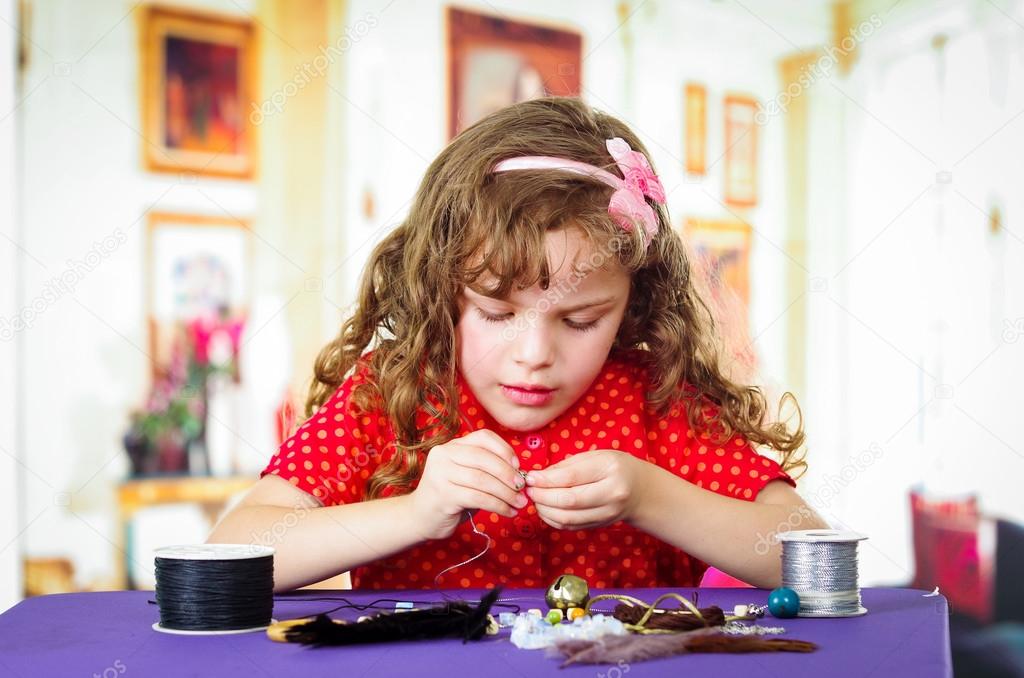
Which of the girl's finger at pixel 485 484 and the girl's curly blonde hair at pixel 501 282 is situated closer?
the girl's finger at pixel 485 484

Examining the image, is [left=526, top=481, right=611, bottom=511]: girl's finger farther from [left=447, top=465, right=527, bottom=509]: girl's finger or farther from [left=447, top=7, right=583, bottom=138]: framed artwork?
[left=447, top=7, right=583, bottom=138]: framed artwork

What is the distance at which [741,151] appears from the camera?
516cm

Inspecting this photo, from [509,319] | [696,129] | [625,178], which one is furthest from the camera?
[696,129]

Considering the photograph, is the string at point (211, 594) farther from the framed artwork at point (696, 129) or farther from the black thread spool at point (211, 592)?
the framed artwork at point (696, 129)

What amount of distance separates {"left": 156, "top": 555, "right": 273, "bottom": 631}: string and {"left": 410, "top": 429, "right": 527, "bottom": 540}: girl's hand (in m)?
0.24

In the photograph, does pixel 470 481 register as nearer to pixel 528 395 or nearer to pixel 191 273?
pixel 528 395

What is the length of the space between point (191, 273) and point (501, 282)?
3005mm

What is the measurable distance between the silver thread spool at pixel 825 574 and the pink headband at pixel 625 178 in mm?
487

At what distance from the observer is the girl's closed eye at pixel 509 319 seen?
140 centimetres

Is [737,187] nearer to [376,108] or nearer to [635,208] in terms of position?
[376,108]

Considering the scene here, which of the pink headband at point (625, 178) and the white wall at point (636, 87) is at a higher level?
the white wall at point (636, 87)

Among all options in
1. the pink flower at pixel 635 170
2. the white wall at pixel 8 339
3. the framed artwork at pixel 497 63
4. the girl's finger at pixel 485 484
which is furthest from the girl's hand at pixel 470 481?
the framed artwork at pixel 497 63

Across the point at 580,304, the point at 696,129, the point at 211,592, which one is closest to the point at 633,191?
the point at 580,304

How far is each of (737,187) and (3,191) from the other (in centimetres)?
310
